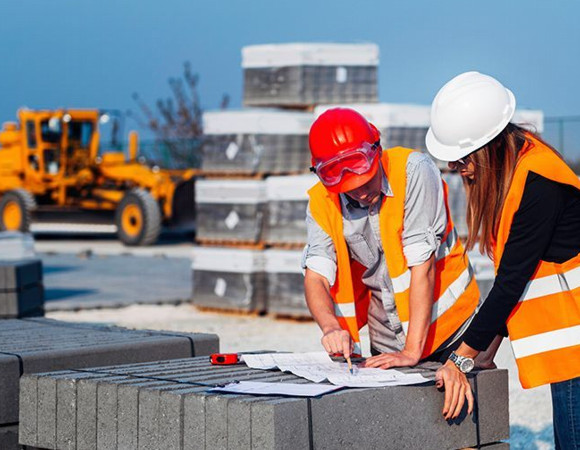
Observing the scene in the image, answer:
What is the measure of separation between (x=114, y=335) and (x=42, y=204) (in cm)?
2077

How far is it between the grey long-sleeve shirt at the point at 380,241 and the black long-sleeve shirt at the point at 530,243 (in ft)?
1.55

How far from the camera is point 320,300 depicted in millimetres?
4535

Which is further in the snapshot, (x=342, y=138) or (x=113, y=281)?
(x=113, y=281)

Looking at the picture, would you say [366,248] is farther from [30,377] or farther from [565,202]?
[30,377]

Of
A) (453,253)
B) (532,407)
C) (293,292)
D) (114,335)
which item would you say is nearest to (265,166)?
(293,292)

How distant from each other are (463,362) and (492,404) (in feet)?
1.07

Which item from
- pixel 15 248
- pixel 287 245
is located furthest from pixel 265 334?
pixel 15 248

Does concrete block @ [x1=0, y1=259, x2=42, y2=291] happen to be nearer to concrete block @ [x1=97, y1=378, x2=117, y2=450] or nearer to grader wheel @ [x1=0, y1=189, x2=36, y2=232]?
concrete block @ [x1=97, y1=378, x2=117, y2=450]

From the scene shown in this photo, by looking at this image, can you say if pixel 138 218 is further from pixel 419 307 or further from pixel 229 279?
pixel 419 307

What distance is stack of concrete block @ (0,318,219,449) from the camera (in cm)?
470

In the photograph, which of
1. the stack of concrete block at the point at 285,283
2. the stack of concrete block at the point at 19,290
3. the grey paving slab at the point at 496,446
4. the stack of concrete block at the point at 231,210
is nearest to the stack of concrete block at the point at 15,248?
the stack of concrete block at the point at 19,290

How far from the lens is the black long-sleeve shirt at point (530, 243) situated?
12.4ft

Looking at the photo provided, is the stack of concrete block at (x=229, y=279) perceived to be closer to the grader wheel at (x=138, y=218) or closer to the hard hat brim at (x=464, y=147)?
the hard hat brim at (x=464, y=147)

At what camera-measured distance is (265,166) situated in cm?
1247
